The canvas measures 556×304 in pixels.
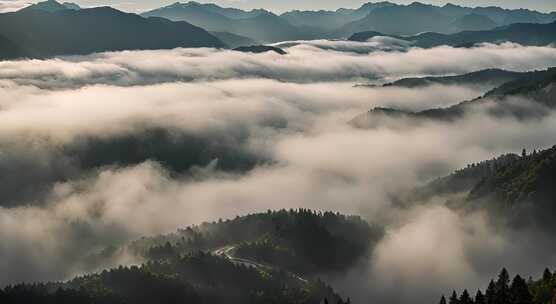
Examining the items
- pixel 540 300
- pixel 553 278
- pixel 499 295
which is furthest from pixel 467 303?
pixel 553 278

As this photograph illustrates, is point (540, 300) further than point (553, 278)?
No

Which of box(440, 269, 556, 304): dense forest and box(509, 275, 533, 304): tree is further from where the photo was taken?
box(440, 269, 556, 304): dense forest

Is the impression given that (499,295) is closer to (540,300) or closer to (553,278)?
(540,300)

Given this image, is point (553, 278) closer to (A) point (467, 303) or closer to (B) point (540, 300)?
(B) point (540, 300)

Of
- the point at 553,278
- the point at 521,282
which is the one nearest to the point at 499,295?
the point at 521,282

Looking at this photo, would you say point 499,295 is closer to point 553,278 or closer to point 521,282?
point 521,282

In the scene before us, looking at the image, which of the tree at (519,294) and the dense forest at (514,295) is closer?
the tree at (519,294)

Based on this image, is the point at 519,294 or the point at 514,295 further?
the point at 514,295

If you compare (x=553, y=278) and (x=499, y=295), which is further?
(x=553, y=278)
